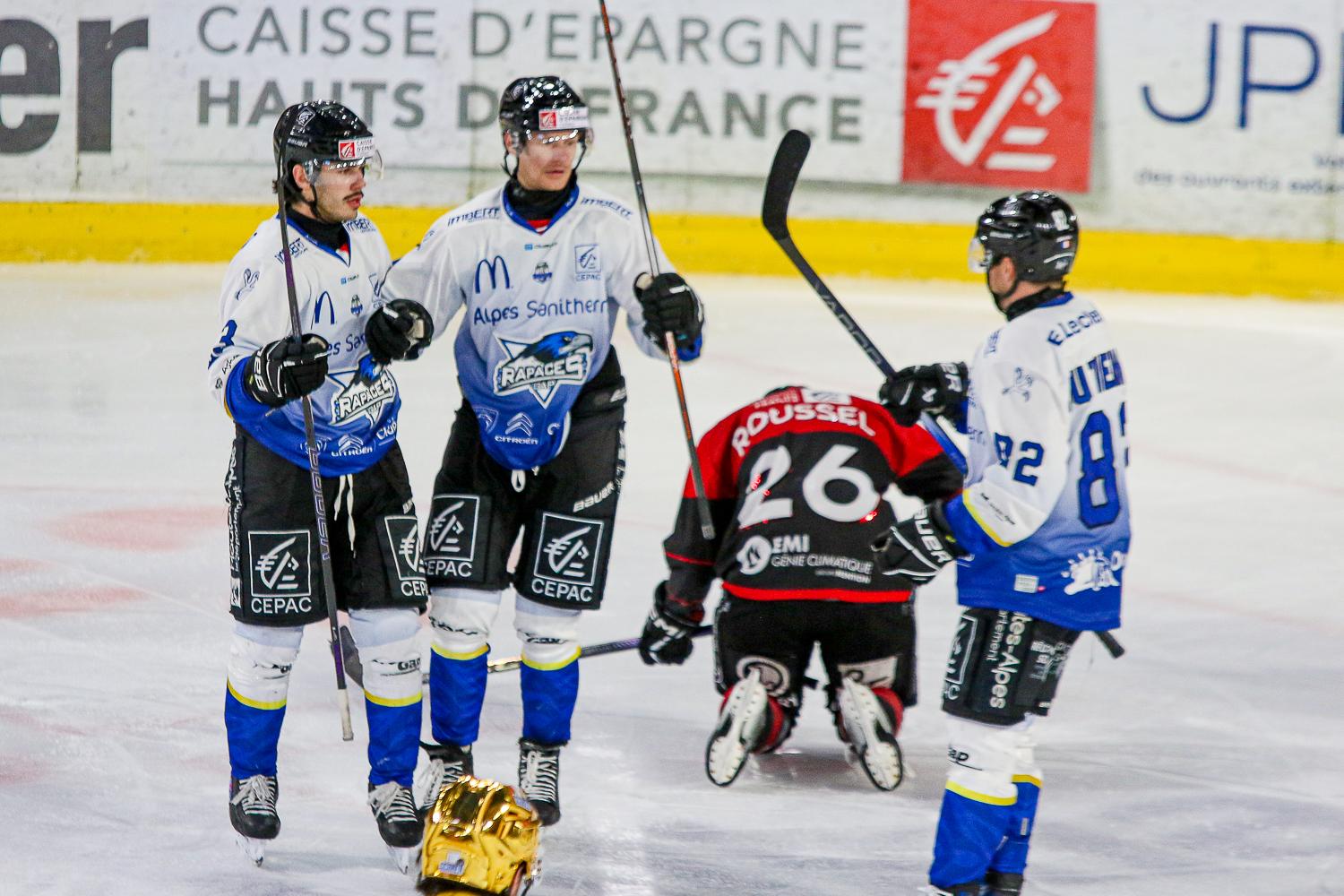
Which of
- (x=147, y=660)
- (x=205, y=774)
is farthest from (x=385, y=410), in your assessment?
(x=147, y=660)

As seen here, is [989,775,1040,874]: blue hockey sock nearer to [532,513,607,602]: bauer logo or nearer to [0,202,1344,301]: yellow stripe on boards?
[532,513,607,602]: bauer logo

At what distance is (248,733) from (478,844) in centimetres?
115

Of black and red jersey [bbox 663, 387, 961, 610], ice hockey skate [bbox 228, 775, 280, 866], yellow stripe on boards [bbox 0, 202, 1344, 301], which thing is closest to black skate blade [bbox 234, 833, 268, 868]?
ice hockey skate [bbox 228, 775, 280, 866]

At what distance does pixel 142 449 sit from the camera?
565 centimetres

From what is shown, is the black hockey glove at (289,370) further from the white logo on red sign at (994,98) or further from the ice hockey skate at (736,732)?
the white logo on red sign at (994,98)

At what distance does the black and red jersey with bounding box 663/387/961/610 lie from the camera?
3414 mm

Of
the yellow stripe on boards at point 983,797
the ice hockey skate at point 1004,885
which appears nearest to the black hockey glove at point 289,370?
the yellow stripe on boards at point 983,797

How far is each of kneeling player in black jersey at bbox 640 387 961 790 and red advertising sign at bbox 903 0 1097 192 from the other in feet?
18.5

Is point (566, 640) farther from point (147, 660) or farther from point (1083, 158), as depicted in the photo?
point (1083, 158)

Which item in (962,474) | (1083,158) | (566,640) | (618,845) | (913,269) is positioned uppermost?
(1083,158)

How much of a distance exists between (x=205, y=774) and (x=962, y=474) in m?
1.55

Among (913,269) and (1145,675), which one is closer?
(1145,675)

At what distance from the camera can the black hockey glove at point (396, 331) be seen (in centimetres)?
294

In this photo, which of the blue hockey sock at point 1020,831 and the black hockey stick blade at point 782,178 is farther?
the black hockey stick blade at point 782,178
